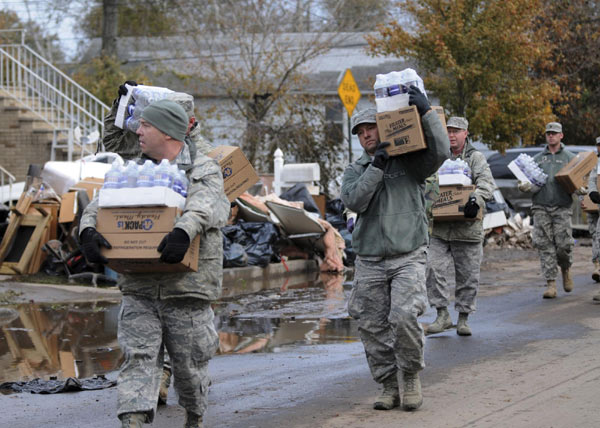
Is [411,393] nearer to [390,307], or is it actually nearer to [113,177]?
[390,307]

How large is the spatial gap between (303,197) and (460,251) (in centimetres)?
744

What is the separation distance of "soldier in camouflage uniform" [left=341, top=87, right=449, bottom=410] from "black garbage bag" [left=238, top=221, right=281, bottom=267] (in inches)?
325

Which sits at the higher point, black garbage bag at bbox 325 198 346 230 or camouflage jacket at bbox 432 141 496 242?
camouflage jacket at bbox 432 141 496 242

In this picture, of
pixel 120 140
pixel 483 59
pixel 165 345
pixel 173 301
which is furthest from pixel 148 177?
pixel 483 59

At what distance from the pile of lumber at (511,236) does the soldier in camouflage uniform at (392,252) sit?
1408cm

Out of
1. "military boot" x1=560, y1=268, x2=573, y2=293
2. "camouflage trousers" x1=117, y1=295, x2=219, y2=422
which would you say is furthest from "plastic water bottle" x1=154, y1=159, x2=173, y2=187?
"military boot" x1=560, y1=268, x2=573, y2=293

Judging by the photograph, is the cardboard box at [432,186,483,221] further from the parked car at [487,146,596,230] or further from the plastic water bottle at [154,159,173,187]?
the parked car at [487,146,596,230]

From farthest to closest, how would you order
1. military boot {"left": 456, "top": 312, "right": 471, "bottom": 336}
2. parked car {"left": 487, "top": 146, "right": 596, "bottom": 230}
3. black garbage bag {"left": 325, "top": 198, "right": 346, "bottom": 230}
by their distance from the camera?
parked car {"left": 487, "top": 146, "right": 596, "bottom": 230}, black garbage bag {"left": 325, "top": 198, "right": 346, "bottom": 230}, military boot {"left": 456, "top": 312, "right": 471, "bottom": 336}

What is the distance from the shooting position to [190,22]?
29359 mm

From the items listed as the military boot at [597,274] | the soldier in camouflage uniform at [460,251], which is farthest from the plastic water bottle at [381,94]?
the military boot at [597,274]

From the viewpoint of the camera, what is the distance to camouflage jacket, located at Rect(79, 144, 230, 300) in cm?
483

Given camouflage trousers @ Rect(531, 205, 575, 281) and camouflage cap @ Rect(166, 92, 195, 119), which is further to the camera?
camouflage trousers @ Rect(531, 205, 575, 281)

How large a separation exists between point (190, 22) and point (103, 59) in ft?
9.86

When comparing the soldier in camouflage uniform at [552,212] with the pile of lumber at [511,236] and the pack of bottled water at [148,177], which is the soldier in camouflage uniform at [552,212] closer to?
the pack of bottled water at [148,177]
